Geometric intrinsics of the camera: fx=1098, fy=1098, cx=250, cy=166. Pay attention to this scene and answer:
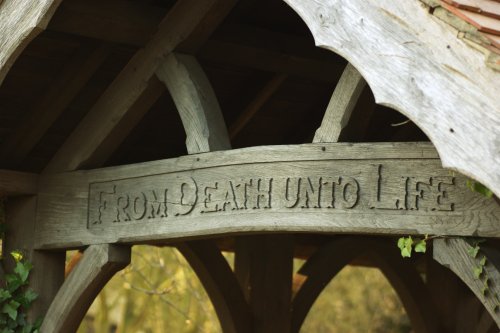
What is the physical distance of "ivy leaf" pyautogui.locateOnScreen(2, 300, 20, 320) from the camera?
5656 millimetres

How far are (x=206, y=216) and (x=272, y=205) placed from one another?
1.39 ft

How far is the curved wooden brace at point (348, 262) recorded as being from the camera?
7029mm

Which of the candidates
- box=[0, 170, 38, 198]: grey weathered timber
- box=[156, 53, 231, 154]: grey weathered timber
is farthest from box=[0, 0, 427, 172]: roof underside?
box=[156, 53, 231, 154]: grey weathered timber

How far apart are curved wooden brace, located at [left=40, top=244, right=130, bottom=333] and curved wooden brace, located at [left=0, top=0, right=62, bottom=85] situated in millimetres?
1017

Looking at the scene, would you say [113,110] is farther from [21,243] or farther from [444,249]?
[444,249]

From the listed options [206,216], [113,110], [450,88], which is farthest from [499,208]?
[113,110]

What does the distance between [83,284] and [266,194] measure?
1360 millimetres

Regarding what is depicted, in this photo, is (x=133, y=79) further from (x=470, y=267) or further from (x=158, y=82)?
(x=470, y=267)

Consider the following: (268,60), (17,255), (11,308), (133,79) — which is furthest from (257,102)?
(11,308)

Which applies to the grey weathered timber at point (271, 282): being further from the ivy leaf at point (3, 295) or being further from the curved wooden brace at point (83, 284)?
the ivy leaf at point (3, 295)

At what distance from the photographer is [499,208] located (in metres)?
3.90

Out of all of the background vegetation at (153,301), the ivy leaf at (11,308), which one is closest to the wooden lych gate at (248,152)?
the ivy leaf at (11,308)

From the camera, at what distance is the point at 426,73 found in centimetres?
353

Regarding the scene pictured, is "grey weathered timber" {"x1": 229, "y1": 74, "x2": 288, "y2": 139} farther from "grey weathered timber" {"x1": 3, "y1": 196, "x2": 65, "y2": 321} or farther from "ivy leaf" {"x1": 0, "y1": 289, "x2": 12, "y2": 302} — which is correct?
"ivy leaf" {"x1": 0, "y1": 289, "x2": 12, "y2": 302}
